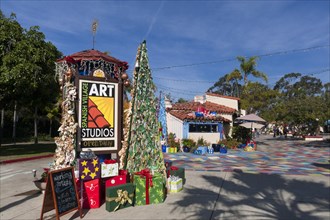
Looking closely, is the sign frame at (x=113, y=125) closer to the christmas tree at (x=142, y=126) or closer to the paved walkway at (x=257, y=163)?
the christmas tree at (x=142, y=126)

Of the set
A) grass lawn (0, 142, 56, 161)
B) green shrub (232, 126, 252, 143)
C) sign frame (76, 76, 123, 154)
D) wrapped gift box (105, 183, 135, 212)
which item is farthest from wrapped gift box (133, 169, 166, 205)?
green shrub (232, 126, 252, 143)

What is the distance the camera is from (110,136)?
7512mm

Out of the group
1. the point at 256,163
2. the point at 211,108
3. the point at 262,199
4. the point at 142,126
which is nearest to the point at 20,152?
the point at 142,126

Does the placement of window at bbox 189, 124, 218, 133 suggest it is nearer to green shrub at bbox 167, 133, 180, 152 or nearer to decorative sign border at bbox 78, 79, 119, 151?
green shrub at bbox 167, 133, 180, 152

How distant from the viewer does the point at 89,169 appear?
19.7ft

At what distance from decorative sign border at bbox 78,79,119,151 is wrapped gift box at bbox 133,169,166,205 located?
4.95 ft

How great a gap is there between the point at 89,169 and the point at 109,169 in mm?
604

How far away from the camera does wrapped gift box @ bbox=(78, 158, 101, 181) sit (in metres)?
5.86

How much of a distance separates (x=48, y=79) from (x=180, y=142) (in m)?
9.86

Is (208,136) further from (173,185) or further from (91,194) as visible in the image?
(91,194)

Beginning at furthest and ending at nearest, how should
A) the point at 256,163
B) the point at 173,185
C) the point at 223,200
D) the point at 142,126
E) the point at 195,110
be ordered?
1. the point at 195,110
2. the point at 256,163
3. the point at 173,185
4. the point at 142,126
5. the point at 223,200

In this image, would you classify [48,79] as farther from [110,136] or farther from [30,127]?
[30,127]

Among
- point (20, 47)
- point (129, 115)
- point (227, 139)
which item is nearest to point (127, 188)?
point (129, 115)

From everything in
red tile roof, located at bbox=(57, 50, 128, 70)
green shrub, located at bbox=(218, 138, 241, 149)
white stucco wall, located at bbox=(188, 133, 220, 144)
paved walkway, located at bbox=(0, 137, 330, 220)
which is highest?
red tile roof, located at bbox=(57, 50, 128, 70)
